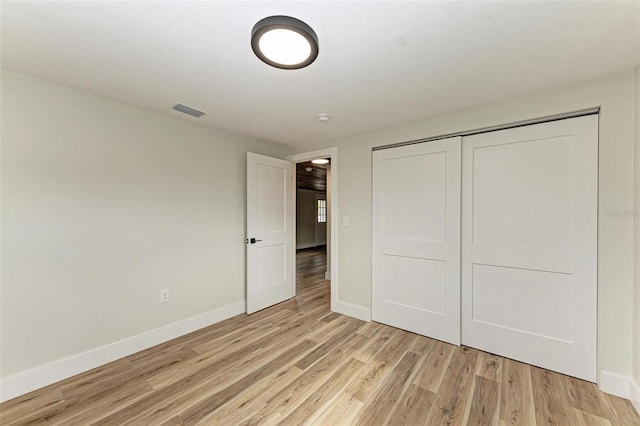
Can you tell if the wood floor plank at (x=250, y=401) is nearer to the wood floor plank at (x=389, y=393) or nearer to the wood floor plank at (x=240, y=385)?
the wood floor plank at (x=240, y=385)

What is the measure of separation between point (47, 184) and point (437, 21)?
9.35 feet

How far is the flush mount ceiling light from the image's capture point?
4.14ft

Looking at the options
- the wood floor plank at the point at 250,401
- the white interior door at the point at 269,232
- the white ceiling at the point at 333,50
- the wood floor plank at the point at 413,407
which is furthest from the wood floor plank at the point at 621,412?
the white interior door at the point at 269,232

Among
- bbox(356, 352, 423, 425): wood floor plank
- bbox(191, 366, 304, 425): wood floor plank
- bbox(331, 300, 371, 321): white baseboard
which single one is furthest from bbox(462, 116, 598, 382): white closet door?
bbox(191, 366, 304, 425): wood floor plank

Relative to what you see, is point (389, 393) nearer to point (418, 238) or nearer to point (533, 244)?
point (418, 238)

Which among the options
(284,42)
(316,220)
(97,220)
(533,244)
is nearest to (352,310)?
(533,244)

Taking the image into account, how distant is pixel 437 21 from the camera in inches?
51.7

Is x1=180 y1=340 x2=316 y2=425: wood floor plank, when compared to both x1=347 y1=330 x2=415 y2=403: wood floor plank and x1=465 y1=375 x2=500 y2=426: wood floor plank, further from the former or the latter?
x1=465 y1=375 x2=500 y2=426: wood floor plank

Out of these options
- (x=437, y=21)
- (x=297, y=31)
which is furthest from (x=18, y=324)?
(x=437, y=21)

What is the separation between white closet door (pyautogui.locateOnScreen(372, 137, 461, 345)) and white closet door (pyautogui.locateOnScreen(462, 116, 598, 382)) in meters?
0.12

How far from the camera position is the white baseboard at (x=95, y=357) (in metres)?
1.81

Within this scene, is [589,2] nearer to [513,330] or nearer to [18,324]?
[513,330]

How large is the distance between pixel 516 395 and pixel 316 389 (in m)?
1.43

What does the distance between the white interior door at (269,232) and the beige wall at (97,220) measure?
0.37m
